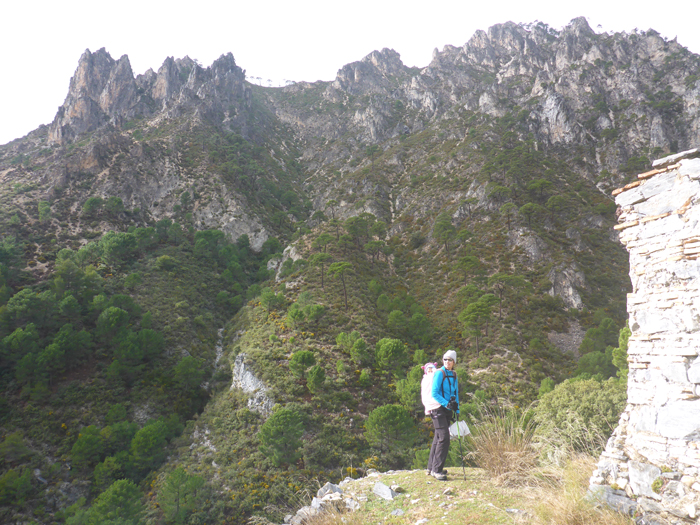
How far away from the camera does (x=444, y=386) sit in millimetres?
6641

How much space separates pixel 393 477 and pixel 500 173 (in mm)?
71912

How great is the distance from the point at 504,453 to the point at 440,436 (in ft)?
4.52

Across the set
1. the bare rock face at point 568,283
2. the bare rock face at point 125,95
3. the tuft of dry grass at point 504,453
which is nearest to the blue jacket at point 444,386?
the tuft of dry grass at point 504,453

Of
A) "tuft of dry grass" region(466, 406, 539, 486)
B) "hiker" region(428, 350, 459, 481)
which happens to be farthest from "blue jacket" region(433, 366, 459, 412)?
"tuft of dry grass" region(466, 406, 539, 486)

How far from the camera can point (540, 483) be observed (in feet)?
18.8

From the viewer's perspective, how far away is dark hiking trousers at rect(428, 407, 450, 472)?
650 cm

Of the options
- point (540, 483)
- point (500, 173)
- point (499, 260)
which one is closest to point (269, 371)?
point (540, 483)

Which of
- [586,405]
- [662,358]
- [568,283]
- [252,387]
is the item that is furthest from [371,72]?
[662,358]

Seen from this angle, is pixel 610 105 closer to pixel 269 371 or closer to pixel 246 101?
pixel 269 371

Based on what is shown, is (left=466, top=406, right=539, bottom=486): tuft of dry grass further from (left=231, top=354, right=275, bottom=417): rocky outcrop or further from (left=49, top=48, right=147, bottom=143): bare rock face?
(left=49, top=48, right=147, bottom=143): bare rock face

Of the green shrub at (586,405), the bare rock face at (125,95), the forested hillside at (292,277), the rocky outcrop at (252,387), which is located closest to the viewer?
the green shrub at (586,405)

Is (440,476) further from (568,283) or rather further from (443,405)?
(568,283)

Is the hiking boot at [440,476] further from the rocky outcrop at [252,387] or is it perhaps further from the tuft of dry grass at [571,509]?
the rocky outcrop at [252,387]

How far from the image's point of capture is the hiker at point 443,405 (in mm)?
6465
